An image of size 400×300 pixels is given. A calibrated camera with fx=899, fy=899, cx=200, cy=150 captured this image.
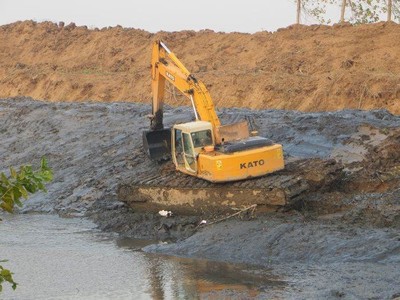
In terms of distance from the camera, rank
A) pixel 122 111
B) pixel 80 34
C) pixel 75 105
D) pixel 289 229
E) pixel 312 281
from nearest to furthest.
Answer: pixel 312 281 → pixel 289 229 → pixel 122 111 → pixel 75 105 → pixel 80 34

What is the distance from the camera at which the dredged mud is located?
48.2 ft

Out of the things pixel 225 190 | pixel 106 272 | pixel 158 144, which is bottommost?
pixel 106 272

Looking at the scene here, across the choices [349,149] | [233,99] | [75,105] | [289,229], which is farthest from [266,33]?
[289,229]

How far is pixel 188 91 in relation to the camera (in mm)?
18234

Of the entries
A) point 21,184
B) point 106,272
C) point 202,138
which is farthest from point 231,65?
point 21,184

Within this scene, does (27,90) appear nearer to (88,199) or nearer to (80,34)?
(80,34)

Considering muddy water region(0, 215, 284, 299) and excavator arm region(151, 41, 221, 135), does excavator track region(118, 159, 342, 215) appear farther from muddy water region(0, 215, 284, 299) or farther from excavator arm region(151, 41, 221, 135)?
excavator arm region(151, 41, 221, 135)

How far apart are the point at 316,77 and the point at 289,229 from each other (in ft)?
52.8

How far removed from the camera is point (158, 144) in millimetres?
21422

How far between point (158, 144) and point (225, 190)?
15.0ft

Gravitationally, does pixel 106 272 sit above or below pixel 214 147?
below

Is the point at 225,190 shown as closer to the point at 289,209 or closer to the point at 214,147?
the point at 214,147

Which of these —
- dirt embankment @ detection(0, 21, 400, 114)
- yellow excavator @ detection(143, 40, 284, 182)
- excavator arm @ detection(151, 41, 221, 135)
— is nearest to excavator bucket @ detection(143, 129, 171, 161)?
excavator arm @ detection(151, 41, 221, 135)

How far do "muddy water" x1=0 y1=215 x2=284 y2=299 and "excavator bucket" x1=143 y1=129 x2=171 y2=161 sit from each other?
114 inches
